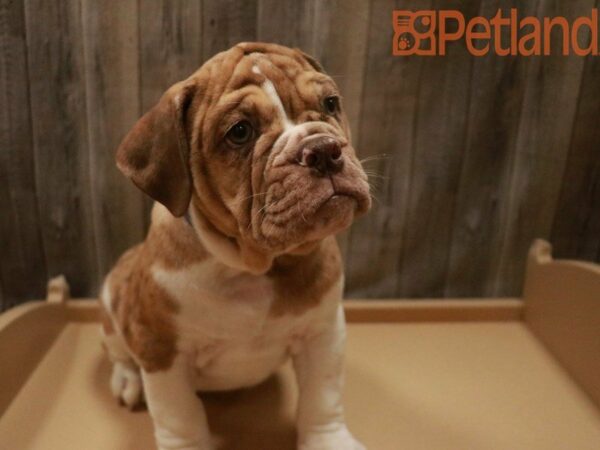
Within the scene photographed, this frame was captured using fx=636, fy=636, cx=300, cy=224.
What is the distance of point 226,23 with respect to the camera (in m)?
1.53

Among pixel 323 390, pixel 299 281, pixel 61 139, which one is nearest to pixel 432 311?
pixel 323 390

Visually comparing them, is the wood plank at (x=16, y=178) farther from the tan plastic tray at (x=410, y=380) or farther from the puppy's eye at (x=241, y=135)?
the puppy's eye at (x=241, y=135)

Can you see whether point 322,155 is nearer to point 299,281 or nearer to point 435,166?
point 299,281

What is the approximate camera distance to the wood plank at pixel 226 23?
152cm

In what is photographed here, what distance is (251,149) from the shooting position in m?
1.00

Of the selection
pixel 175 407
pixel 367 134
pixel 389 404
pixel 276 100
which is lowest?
pixel 389 404

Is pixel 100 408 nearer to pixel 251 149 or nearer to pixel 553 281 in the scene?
pixel 251 149

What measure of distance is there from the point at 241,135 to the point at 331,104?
182 mm

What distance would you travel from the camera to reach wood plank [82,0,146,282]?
1.51 m

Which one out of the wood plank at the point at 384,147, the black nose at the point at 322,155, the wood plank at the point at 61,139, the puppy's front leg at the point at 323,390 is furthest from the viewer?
the wood plank at the point at 384,147

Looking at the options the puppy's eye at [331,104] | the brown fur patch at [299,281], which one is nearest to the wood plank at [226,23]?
the puppy's eye at [331,104]

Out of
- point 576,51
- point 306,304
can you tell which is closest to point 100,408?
point 306,304

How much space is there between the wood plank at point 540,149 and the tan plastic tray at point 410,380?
8cm

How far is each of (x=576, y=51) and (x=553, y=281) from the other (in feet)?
1.97
